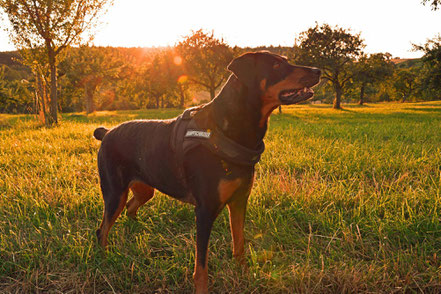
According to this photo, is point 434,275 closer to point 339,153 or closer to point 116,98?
point 339,153

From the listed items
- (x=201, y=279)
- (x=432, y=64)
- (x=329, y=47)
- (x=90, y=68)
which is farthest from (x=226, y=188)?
Result: (x=90, y=68)

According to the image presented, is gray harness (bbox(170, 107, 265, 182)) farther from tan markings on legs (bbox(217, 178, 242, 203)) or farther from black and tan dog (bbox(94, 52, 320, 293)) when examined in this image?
tan markings on legs (bbox(217, 178, 242, 203))

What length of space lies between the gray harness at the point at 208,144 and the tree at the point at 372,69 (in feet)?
122

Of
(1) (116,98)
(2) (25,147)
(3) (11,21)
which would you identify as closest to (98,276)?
(2) (25,147)

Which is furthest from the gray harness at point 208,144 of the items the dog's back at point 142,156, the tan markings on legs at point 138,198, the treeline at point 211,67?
the treeline at point 211,67

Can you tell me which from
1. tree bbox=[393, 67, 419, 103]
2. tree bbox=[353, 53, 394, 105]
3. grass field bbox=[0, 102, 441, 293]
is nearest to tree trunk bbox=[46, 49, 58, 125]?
grass field bbox=[0, 102, 441, 293]

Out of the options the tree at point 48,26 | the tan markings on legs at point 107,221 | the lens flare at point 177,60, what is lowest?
the tan markings on legs at point 107,221

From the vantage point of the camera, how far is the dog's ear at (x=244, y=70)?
1.99m

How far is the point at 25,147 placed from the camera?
662 centimetres

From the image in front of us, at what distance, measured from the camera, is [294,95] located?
2.07 meters

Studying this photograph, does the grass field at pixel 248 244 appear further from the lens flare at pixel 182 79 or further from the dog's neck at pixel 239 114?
the lens flare at pixel 182 79

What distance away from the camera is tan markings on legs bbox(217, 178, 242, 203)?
198 centimetres

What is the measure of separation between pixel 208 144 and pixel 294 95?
773 millimetres

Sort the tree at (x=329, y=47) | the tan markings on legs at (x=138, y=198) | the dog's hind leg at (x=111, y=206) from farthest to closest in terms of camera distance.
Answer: the tree at (x=329, y=47) < the tan markings on legs at (x=138, y=198) < the dog's hind leg at (x=111, y=206)
